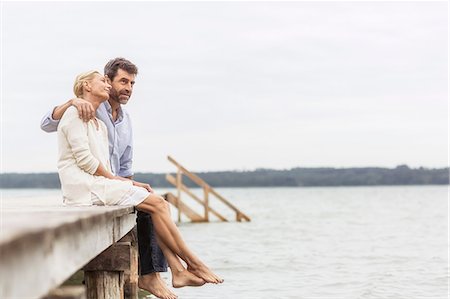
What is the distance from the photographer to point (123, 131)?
6738mm

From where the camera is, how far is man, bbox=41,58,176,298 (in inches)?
236

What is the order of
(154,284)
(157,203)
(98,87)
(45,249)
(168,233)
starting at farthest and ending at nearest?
(154,284)
(168,233)
(157,203)
(98,87)
(45,249)

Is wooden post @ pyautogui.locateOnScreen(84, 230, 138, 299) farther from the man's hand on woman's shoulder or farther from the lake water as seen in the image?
the lake water

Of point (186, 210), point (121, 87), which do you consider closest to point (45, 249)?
point (121, 87)

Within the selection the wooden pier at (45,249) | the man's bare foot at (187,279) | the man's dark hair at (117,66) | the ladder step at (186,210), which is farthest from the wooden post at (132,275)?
the ladder step at (186,210)

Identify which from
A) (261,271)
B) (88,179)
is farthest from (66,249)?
(261,271)

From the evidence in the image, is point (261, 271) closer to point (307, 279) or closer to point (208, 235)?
point (307, 279)

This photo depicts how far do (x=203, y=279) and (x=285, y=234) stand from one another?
2333cm

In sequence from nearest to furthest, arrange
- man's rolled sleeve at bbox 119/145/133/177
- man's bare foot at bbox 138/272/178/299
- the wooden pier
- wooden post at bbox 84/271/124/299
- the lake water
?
the wooden pier < wooden post at bbox 84/271/124/299 < man's rolled sleeve at bbox 119/145/133/177 < man's bare foot at bbox 138/272/178/299 < the lake water

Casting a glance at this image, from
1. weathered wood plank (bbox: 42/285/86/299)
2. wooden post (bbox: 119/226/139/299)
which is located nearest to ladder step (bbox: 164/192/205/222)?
wooden post (bbox: 119/226/139/299)

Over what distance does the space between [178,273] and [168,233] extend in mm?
442

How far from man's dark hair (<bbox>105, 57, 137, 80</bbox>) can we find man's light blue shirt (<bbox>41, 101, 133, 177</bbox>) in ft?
0.76

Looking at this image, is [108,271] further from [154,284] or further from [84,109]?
[154,284]

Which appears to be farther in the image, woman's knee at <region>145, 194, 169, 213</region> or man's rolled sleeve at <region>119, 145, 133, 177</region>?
man's rolled sleeve at <region>119, 145, 133, 177</region>
